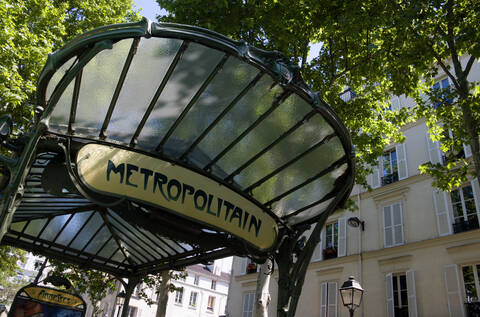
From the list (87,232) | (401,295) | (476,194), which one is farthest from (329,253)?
(87,232)

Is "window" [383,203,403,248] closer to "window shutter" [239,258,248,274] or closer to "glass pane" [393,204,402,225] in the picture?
"glass pane" [393,204,402,225]

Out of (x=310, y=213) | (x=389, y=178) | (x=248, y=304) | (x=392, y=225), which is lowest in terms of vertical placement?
(x=310, y=213)

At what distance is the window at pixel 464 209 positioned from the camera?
1273 centimetres

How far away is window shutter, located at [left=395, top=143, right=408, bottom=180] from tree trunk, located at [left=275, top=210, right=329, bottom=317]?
1327 centimetres

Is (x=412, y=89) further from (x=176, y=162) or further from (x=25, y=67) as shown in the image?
(x=25, y=67)

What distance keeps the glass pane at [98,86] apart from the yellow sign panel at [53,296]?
188 inches

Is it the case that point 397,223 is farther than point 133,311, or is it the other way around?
point 133,311

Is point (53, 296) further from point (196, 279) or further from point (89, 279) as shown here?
point (196, 279)

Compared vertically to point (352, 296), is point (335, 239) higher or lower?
higher

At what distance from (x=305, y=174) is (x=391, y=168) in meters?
14.3

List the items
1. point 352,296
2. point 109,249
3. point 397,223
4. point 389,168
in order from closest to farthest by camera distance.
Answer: point 109,249, point 352,296, point 397,223, point 389,168

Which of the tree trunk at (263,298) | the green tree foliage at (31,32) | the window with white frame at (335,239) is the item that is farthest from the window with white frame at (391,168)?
the green tree foliage at (31,32)

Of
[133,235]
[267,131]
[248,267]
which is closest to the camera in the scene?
[267,131]

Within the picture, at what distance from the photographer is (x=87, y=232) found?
5910 millimetres
